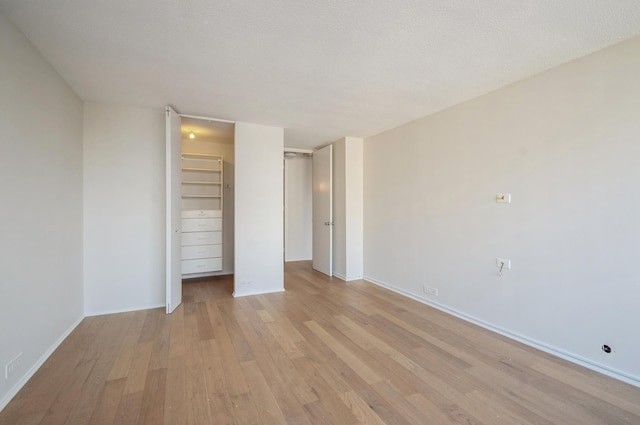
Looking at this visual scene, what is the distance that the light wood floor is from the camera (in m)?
1.72

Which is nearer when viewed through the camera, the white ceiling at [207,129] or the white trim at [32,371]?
the white trim at [32,371]

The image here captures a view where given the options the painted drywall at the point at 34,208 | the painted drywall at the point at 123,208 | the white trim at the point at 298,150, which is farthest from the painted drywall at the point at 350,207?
the painted drywall at the point at 34,208

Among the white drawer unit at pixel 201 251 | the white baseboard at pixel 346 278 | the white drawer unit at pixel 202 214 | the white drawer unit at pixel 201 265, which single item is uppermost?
the white drawer unit at pixel 202 214

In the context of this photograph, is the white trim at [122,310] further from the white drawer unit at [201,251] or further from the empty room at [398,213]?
the white drawer unit at [201,251]

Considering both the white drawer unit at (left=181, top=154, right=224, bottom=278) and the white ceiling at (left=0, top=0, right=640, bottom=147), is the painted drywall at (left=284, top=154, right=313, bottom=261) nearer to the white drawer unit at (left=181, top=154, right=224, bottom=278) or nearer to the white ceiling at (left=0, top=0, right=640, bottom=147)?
the white drawer unit at (left=181, top=154, right=224, bottom=278)

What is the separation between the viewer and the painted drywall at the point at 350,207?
4.90 m

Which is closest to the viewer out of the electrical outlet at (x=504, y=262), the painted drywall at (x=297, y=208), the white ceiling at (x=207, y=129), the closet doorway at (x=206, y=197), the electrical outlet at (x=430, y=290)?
the electrical outlet at (x=504, y=262)

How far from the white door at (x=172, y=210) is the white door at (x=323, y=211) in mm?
2571

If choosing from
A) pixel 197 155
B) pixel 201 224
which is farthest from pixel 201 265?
pixel 197 155

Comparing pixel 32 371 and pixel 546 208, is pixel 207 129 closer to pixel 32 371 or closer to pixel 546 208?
pixel 32 371

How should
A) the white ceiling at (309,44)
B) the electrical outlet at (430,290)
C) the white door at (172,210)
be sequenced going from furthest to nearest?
the electrical outlet at (430,290) → the white door at (172,210) → the white ceiling at (309,44)

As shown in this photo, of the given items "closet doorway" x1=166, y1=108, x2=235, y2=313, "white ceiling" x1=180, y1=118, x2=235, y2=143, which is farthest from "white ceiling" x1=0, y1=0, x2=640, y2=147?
"closet doorway" x1=166, y1=108, x2=235, y2=313

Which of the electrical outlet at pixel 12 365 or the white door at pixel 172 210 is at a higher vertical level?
the white door at pixel 172 210

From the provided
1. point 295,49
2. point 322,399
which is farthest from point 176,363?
point 295,49
